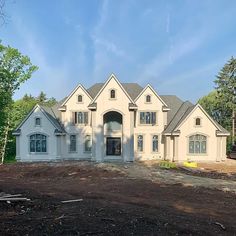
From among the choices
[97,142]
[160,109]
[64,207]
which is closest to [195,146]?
[160,109]

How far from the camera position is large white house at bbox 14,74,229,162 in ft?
121

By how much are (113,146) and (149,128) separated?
4849 mm

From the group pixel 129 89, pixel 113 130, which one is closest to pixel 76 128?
pixel 113 130

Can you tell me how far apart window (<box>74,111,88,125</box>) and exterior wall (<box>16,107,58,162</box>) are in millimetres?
3140

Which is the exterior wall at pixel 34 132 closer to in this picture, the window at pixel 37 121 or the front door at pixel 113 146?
the window at pixel 37 121

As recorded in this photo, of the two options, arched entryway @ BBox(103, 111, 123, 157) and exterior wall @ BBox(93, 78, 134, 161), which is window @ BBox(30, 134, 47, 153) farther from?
arched entryway @ BBox(103, 111, 123, 157)

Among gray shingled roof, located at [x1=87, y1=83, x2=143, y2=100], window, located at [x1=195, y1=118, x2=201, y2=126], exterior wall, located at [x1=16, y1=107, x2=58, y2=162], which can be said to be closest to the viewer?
window, located at [x1=195, y1=118, x2=201, y2=126]

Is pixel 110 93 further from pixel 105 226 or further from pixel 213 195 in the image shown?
pixel 105 226

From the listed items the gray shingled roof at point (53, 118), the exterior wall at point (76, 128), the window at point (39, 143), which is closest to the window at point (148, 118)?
the exterior wall at point (76, 128)

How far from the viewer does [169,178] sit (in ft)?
79.2

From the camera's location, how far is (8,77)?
146 ft

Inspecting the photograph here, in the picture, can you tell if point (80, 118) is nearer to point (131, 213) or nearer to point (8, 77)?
point (8, 77)

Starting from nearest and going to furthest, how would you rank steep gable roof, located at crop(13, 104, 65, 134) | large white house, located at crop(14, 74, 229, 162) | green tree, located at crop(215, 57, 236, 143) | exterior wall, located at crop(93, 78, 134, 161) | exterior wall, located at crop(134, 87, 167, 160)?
exterior wall, located at crop(93, 78, 134, 161)
large white house, located at crop(14, 74, 229, 162)
steep gable roof, located at crop(13, 104, 65, 134)
exterior wall, located at crop(134, 87, 167, 160)
green tree, located at crop(215, 57, 236, 143)

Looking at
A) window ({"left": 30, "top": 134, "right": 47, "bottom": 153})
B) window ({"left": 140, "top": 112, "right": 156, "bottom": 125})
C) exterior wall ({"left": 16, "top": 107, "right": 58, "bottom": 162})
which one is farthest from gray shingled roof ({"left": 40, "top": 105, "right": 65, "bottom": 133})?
window ({"left": 140, "top": 112, "right": 156, "bottom": 125})
